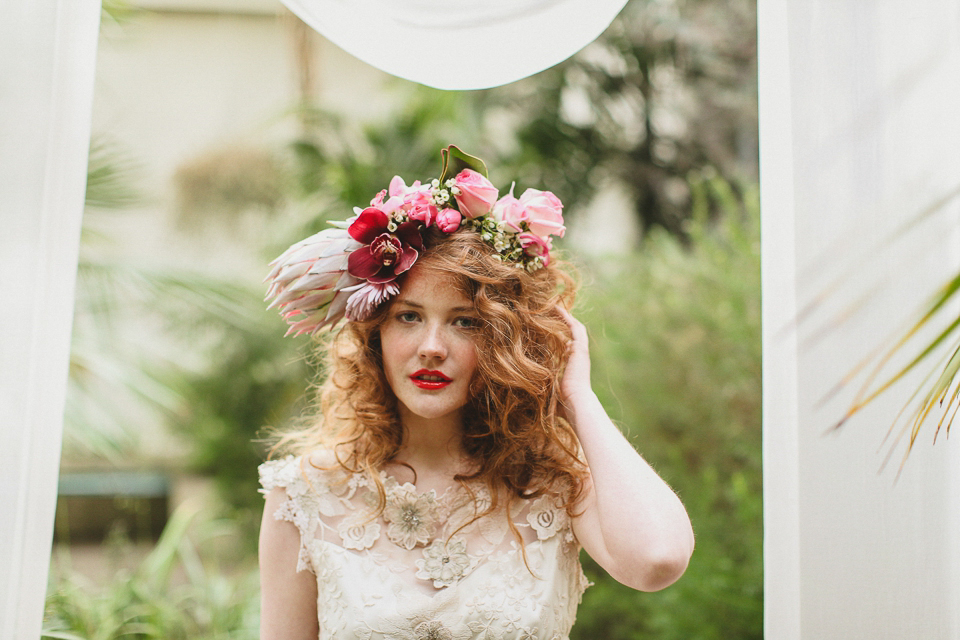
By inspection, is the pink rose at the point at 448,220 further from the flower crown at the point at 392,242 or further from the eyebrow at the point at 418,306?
the eyebrow at the point at 418,306

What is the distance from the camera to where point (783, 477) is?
1.08 m

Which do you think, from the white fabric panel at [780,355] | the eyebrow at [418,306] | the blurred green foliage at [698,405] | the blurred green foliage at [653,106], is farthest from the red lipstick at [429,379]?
the blurred green foliage at [653,106]

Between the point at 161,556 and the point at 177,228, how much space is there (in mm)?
1558

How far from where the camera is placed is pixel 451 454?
1.32m

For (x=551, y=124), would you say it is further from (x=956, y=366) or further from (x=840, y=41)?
(x=956, y=366)

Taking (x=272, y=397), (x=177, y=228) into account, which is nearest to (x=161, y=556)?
(x=272, y=397)

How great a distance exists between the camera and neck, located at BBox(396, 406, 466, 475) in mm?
1309

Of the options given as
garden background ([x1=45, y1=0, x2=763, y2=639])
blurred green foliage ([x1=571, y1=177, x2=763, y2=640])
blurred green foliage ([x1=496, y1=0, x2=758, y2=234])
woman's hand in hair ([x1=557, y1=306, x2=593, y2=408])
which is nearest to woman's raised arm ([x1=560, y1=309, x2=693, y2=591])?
woman's hand in hair ([x1=557, y1=306, x2=593, y2=408])

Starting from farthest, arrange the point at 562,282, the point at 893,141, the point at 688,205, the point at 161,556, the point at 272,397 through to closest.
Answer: the point at 688,205, the point at 272,397, the point at 161,556, the point at 562,282, the point at 893,141

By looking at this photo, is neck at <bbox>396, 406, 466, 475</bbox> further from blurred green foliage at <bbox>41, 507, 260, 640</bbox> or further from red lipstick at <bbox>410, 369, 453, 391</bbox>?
blurred green foliage at <bbox>41, 507, 260, 640</bbox>

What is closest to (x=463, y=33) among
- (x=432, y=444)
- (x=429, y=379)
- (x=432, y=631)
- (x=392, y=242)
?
(x=392, y=242)

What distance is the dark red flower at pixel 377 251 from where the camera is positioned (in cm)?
116

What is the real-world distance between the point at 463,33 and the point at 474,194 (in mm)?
325

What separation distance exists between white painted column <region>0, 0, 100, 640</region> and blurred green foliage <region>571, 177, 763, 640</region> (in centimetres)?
195
